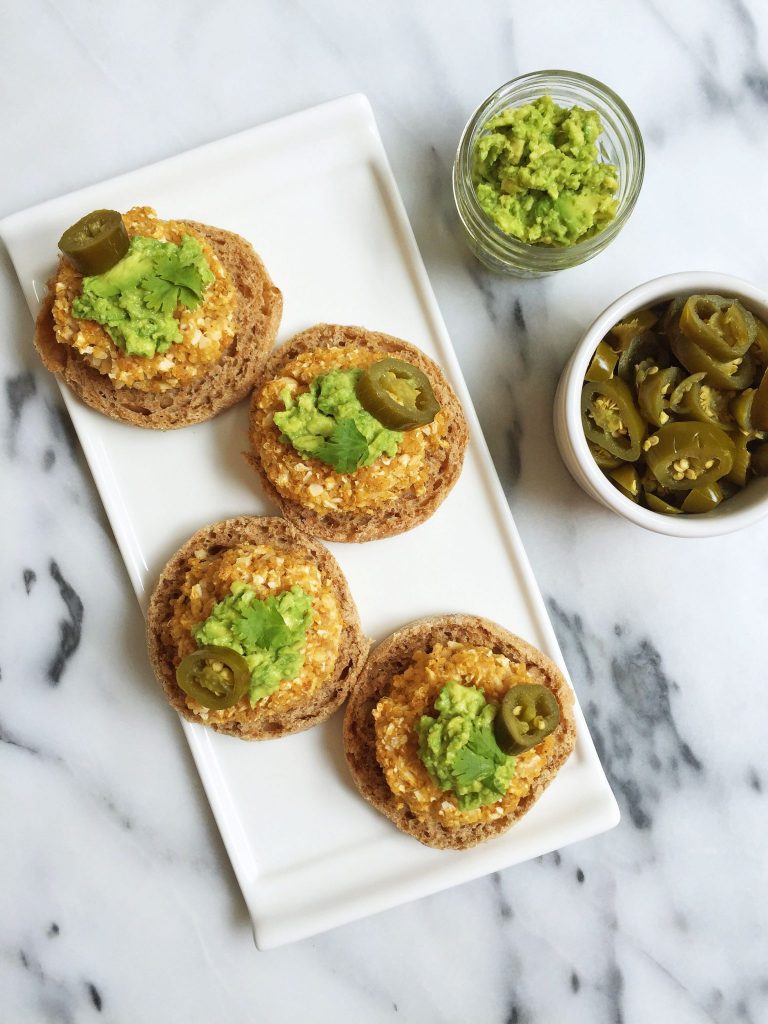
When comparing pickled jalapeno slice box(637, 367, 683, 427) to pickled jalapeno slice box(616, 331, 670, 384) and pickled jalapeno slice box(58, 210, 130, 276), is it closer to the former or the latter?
pickled jalapeno slice box(616, 331, 670, 384)

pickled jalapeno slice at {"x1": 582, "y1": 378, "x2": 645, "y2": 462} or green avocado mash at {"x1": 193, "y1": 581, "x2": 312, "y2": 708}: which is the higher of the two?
pickled jalapeno slice at {"x1": 582, "y1": 378, "x2": 645, "y2": 462}

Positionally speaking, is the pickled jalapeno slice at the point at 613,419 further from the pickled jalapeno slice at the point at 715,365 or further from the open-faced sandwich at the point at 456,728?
the open-faced sandwich at the point at 456,728

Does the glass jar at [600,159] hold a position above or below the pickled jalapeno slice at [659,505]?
above

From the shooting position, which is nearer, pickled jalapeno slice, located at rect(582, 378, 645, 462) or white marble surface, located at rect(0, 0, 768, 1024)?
pickled jalapeno slice, located at rect(582, 378, 645, 462)

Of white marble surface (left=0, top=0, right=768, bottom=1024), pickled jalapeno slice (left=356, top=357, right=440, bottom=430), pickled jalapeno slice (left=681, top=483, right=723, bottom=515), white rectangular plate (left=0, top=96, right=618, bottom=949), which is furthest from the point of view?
white marble surface (left=0, top=0, right=768, bottom=1024)

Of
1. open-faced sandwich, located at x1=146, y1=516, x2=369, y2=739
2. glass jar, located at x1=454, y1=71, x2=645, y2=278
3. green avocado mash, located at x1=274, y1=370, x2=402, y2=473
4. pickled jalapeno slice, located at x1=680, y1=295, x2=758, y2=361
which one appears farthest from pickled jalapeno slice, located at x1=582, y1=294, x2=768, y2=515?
open-faced sandwich, located at x1=146, y1=516, x2=369, y2=739

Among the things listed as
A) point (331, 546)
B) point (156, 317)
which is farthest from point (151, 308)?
point (331, 546)

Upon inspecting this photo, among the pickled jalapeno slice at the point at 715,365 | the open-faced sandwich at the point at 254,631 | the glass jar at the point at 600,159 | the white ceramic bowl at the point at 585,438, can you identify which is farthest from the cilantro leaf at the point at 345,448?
the pickled jalapeno slice at the point at 715,365

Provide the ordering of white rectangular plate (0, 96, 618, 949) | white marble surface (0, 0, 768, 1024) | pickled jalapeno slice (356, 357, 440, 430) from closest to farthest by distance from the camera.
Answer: pickled jalapeno slice (356, 357, 440, 430) < white rectangular plate (0, 96, 618, 949) < white marble surface (0, 0, 768, 1024)
